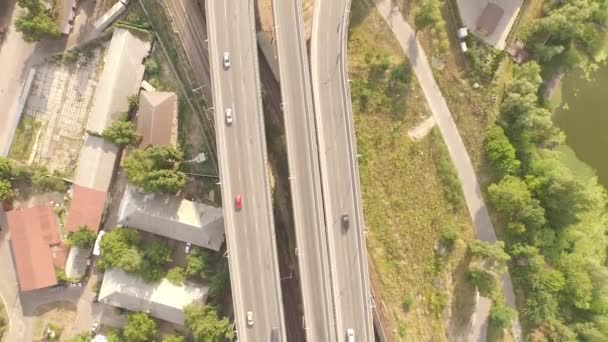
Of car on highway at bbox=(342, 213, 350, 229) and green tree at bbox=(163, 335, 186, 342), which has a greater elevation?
Result: car on highway at bbox=(342, 213, 350, 229)

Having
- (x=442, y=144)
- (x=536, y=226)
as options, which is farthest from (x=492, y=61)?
(x=536, y=226)

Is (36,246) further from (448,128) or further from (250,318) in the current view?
(448,128)

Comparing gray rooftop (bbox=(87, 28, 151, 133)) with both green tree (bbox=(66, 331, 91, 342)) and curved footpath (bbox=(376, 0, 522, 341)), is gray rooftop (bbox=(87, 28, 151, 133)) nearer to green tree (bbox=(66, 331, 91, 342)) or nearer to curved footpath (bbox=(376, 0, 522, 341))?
green tree (bbox=(66, 331, 91, 342))

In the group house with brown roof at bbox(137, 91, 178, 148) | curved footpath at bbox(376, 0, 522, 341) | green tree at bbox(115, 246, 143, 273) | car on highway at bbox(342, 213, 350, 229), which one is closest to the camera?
car on highway at bbox(342, 213, 350, 229)

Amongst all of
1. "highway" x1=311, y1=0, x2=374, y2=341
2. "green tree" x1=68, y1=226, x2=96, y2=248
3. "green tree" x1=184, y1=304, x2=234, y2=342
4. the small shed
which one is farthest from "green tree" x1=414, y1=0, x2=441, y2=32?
"green tree" x1=68, y1=226, x2=96, y2=248

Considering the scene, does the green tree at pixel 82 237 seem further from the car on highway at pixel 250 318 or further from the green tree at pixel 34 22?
the green tree at pixel 34 22

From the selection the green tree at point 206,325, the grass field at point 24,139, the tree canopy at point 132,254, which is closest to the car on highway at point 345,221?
the green tree at point 206,325

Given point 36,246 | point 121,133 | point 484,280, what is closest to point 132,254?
point 36,246
